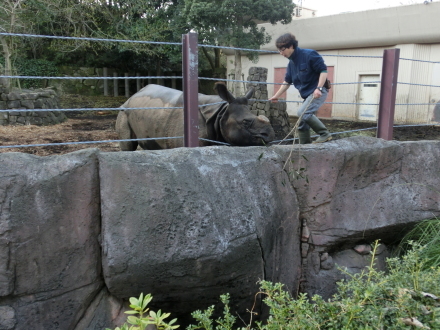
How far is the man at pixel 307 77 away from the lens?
4.18 m

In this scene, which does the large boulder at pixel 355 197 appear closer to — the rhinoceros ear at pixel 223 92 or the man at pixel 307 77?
the man at pixel 307 77

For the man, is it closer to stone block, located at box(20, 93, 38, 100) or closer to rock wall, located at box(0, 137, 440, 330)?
rock wall, located at box(0, 137, 440, 330)

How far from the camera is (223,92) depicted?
5.02m

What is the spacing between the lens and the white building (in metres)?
12.4

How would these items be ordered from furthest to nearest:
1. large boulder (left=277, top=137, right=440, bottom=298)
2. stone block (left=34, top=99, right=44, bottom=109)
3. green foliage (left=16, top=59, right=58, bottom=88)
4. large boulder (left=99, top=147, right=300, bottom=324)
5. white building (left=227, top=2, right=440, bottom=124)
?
1. green foliage (left=16, top=59, right=58, bottom=88)
2. white building (left=227, top=2, right=440, bottom=124)
3. stone block (left=34, top=99, right=44, bottom=109)
4. large boulder (left=277, top=137, right=440, bottom=298)
5. large boulder (left=99, top=147, right=300, bottom=324)

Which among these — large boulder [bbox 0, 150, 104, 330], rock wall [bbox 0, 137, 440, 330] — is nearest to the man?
rock wall [bbox 0, 137, 440, 330]

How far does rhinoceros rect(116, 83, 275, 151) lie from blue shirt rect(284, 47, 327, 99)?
2.31 ft

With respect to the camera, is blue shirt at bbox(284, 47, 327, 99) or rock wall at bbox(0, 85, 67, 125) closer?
blue shirt at bbox(284, 47, 327, 99)

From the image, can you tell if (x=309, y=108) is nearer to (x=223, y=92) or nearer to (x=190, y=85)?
(x=223, y=92)

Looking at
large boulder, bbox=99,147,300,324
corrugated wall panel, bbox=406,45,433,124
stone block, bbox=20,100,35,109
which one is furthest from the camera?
corrugated wall panel, bbox=406,45,433,124

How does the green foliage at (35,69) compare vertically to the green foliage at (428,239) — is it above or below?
above

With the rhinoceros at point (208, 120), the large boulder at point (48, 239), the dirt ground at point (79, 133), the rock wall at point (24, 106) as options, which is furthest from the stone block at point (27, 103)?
the large boulder at point (48, 239)

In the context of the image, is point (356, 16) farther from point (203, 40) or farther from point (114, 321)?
point (114, 321)

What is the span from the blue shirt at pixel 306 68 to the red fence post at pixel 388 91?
634mm
